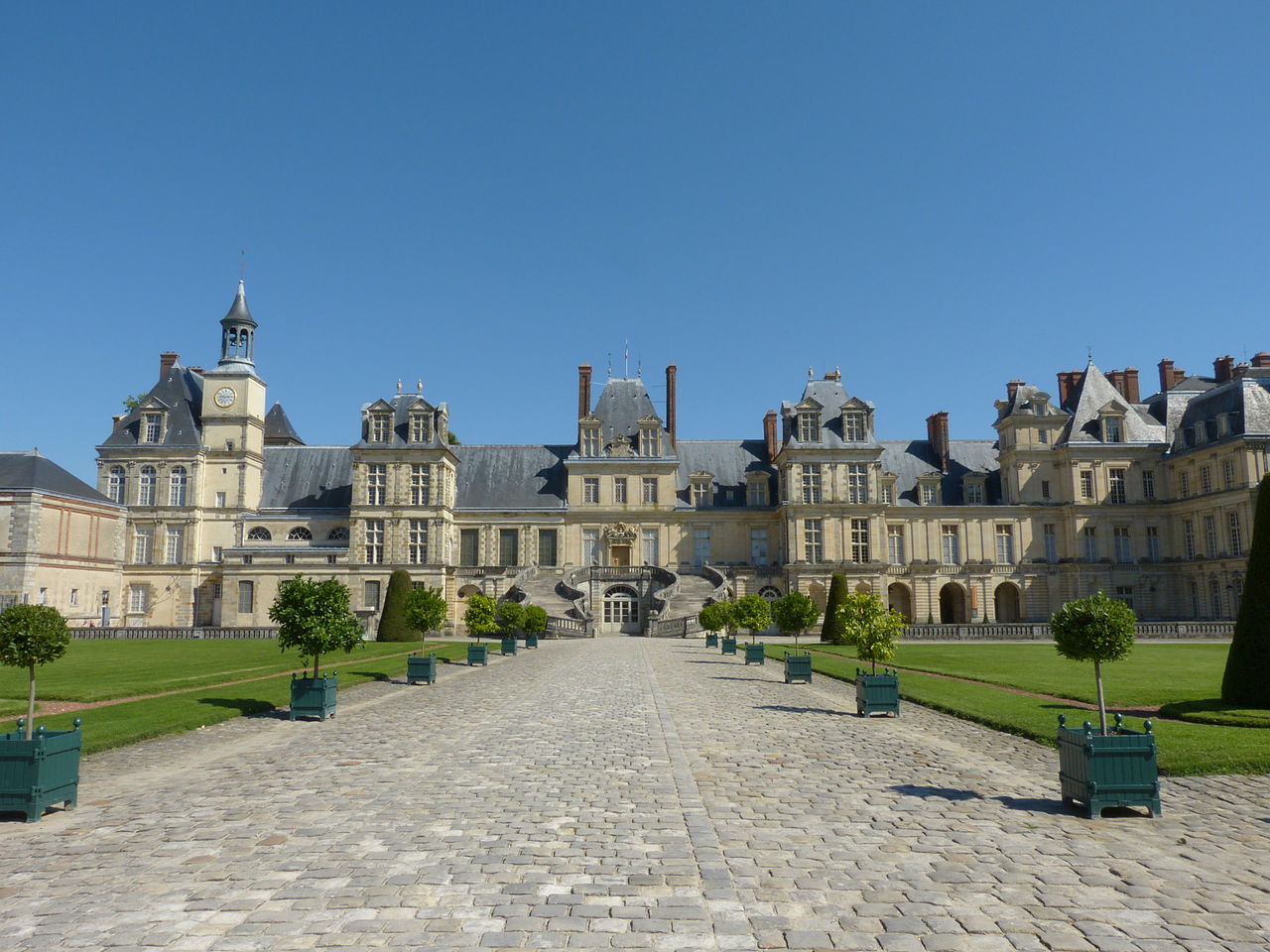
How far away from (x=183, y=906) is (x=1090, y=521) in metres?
55.6

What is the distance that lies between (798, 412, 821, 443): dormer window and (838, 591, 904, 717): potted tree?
33.0 metres

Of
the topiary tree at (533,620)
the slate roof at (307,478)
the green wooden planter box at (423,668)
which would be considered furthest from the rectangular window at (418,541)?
the green wooden planter box at (423,668)

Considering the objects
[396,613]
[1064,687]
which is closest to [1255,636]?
[1064,687]

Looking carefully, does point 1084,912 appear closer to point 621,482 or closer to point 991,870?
point 991,870

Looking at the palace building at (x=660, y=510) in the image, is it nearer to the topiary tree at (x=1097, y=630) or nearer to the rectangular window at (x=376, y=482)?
the rectangular window at (x=376, y=482)

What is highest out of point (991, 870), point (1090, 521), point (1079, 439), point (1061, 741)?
point (1079, 439)

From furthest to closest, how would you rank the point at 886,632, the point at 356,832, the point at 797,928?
1. the point at 886,632
2. the point at 356,832
3. the point at 797,928

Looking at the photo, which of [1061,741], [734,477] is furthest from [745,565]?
[1061,741]

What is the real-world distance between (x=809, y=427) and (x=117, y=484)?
4209 centimetres

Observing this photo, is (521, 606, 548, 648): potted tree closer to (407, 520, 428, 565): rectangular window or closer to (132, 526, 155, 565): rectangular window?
(407, 520, 428, 565): rectangular window

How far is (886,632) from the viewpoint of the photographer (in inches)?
723

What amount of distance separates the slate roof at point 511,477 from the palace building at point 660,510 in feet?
0.63

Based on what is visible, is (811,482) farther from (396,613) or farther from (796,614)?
(396,613)

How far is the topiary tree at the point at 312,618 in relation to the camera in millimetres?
17312
